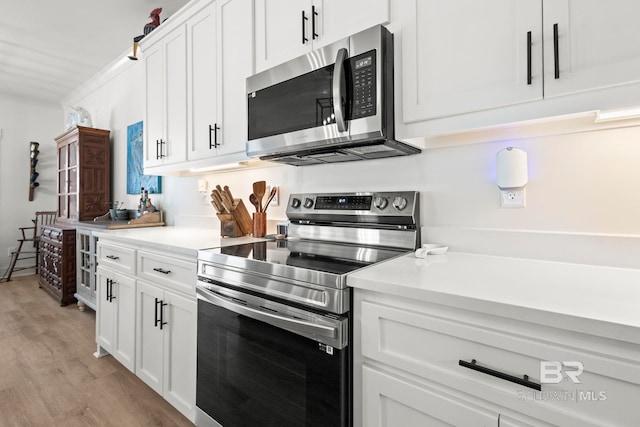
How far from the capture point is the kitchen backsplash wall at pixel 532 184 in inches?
42.4

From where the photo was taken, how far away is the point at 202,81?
2043 mm

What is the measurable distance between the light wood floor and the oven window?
1.71 feet

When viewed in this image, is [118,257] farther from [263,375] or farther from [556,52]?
[556,52]

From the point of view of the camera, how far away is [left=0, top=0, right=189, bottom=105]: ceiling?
104 inches

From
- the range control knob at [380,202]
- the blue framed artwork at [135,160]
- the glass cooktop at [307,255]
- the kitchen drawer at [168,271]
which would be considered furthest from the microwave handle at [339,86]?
the blue framed artwork at [135,160]

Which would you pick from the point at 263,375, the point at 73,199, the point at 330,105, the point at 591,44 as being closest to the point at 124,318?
the point at 263,375

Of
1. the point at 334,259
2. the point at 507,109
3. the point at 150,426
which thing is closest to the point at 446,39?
the point at 507,109

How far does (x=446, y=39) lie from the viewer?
1.12 m

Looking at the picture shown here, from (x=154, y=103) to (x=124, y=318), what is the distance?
1572mm

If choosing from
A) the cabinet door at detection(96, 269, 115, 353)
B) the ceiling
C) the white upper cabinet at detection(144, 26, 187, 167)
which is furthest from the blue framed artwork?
the cabinet door at detection(96, 269, 115, 353)

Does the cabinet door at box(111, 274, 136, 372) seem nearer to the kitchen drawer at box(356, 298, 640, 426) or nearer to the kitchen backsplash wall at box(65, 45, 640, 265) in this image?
the kitchen backsplash wall at box(65, 45, 640, 265)

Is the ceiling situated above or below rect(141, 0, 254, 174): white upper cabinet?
above

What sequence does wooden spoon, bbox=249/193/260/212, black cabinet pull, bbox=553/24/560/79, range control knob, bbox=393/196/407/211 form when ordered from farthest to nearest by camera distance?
1. wooden spoon, bbox=249/193/260/212
2. range control knob, bbox=393/196/407/211
3. black cabinet pull, bbox=553/24/560/79

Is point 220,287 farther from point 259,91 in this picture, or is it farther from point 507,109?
point 507,109
